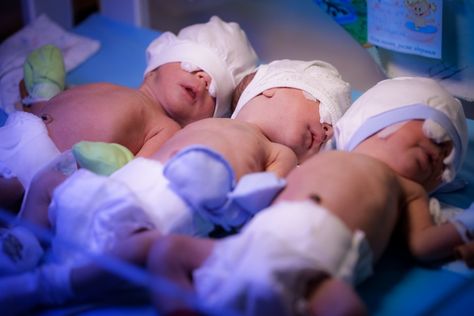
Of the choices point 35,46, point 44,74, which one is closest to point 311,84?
point 44,74

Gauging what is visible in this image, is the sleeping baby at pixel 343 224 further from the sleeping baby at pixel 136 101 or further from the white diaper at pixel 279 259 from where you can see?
the sleeping baby at pixel 136 101

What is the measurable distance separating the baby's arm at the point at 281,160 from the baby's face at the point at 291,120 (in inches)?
2.3

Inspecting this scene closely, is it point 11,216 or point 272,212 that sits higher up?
point 272,212

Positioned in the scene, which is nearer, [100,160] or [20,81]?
[100,160]

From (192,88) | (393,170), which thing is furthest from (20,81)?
(393,170)

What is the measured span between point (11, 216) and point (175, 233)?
12.9 inches

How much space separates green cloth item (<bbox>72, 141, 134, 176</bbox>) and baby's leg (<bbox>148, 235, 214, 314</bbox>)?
34 centimetres

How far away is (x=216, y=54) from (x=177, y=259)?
0.88m

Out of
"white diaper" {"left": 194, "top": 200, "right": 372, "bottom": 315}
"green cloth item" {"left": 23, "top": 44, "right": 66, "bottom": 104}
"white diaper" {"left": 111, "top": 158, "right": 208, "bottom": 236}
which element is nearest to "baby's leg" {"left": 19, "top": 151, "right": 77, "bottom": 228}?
"white diaper" {"left": 111, "top": 158, "right": 208, "bottom": 236}

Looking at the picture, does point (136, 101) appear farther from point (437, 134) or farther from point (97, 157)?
point (437, 134)

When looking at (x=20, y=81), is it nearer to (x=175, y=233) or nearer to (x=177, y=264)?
(x=175, y=233)

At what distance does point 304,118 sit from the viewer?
159cm

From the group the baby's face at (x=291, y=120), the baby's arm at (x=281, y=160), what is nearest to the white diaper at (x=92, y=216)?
the baby's arm at (x=281, y=160)

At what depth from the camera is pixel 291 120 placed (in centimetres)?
158
